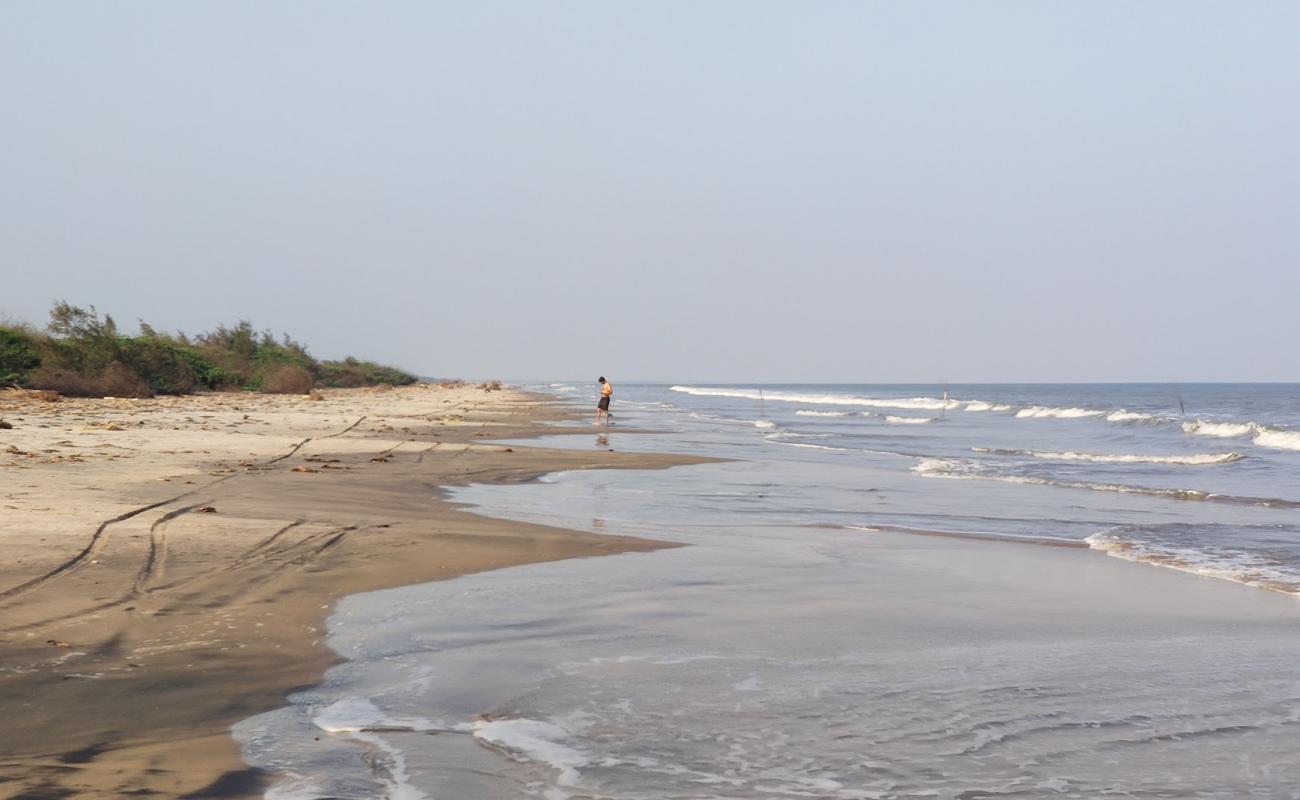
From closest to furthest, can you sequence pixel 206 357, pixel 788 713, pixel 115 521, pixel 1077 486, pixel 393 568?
pixel 788 713 < pixel 393 568 < pixel 115 521 < pixel 1077 486 < pixel 206 357

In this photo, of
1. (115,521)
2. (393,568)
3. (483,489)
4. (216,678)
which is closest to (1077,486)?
(483,489)

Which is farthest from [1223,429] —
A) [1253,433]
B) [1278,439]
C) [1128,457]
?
[1128,457]

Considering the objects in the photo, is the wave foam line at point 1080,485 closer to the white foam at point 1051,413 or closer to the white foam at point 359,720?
the white foam at point 359,720

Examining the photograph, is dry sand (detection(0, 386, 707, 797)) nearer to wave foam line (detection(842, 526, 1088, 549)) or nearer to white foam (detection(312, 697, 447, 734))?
white foam (detection(312, 697, 447, 734))

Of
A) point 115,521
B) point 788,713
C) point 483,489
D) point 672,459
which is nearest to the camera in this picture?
point 788,713

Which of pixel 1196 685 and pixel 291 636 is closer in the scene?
pixel 1196 685

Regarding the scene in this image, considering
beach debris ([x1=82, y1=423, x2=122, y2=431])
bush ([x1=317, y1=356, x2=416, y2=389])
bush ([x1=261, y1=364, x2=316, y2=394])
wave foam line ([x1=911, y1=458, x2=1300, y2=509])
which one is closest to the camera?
wave foam line ([x1=911, y1=458, x2=1300, y2=509])

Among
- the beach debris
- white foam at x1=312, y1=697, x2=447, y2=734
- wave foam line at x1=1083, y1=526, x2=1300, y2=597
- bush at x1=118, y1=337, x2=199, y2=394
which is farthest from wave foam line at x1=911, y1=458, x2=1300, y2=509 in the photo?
bush at x1=118, y1=337, x2=199, y2=394

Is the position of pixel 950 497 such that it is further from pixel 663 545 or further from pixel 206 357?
pixel 206 357

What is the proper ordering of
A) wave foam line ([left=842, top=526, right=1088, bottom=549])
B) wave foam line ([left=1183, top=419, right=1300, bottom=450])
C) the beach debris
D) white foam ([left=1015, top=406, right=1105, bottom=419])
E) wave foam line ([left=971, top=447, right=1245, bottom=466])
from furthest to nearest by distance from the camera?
white foam ([left=1015, top=406, right=1105, bottom=419]) → wave foam line ([left=1183, top=419, right=1300, bottom=450]) → wave foam line ([left=971, top=447, right=1245, bottom=466]) → the beach debris → wave foam line ([left=842, top=526, right=1088, bottom=549])

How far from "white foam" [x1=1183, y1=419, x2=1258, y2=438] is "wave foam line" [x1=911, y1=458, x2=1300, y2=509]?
69.2 ft

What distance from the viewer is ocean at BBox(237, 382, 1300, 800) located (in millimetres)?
3957

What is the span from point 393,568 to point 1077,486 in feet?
42.4

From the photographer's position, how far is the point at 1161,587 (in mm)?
8375
